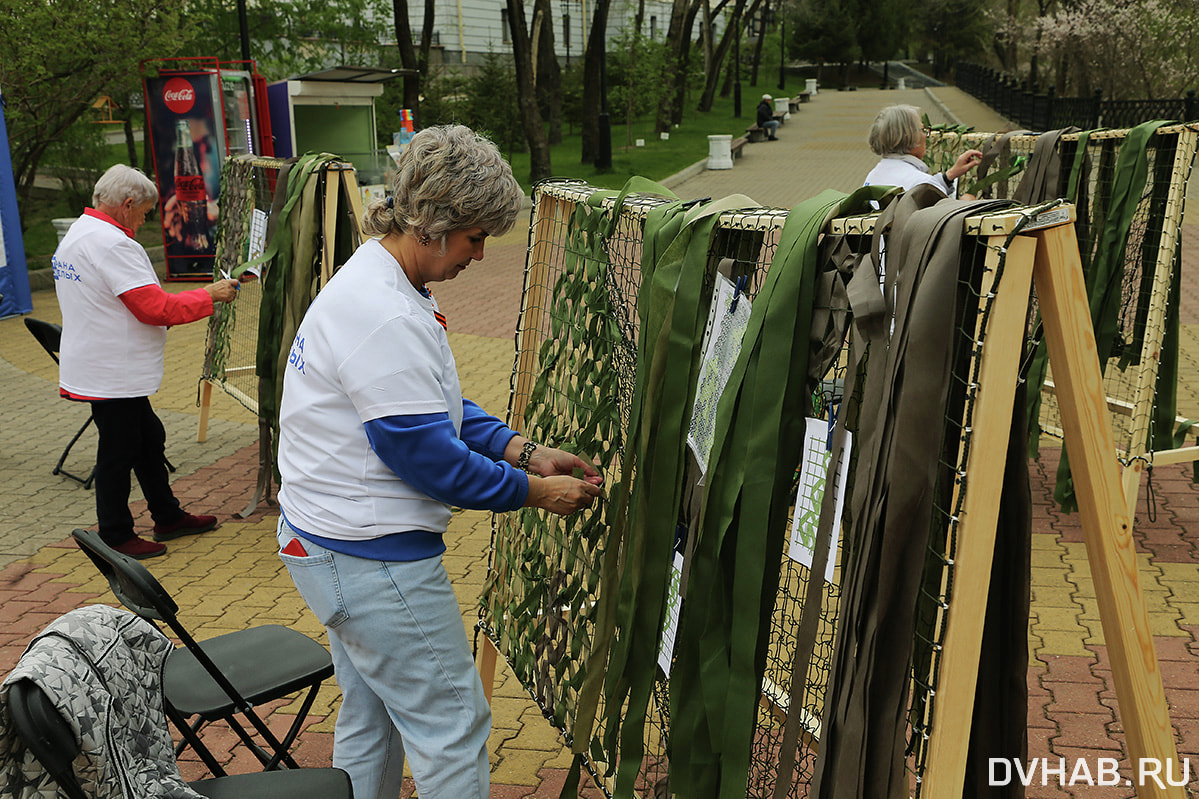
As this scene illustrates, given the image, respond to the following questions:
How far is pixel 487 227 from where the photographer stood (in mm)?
2312

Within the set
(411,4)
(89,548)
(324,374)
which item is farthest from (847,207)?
(411,4)

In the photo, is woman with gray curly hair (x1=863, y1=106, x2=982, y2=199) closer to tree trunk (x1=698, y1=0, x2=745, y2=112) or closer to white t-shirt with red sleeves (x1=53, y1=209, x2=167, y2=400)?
white t-shirt with red sleeves (x1=53, y1=209, x2=167, y2=400)

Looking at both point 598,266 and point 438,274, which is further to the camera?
point 598,266

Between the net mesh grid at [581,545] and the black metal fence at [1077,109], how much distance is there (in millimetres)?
13591

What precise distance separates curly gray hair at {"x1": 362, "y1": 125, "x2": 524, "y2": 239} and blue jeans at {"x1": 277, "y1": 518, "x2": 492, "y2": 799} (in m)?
0.80

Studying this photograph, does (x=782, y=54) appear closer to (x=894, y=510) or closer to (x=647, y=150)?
(x=647, y=150)

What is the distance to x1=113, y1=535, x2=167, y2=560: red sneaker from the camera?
5207mm

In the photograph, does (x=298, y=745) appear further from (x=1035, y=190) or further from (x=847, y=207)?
(x=1035, y=190)

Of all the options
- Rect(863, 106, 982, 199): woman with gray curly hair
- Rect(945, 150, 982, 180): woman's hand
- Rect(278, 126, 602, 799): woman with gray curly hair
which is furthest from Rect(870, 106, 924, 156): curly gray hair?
Rect(278, 126, 602, 799): woman with gray curly hair

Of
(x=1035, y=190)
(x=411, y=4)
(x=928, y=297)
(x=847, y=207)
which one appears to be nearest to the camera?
(x=928, y=297)

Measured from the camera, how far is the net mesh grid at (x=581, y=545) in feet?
7.23

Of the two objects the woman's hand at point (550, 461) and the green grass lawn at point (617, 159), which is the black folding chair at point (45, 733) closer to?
the woman's hand at point (550, 461)

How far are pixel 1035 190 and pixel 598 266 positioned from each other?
3397 mm

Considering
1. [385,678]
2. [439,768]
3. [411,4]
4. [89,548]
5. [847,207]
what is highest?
[411,4]
